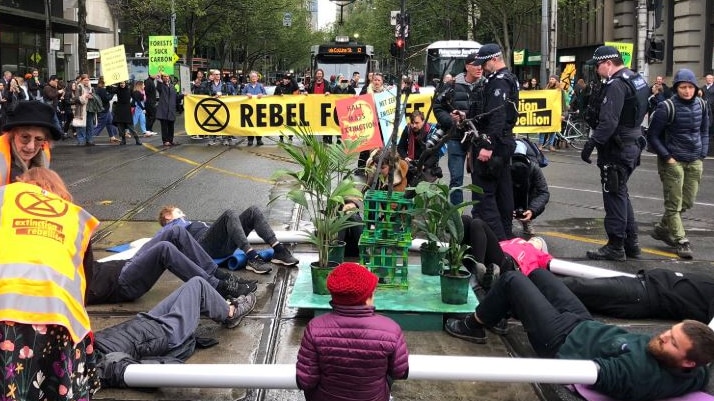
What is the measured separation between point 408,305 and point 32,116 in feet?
8.75

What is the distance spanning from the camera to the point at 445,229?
521 centimetres

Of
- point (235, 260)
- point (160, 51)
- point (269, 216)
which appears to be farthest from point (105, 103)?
point (235, 260)

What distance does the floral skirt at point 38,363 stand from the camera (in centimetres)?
275

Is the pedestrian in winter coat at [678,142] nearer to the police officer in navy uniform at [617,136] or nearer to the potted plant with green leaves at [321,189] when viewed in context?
the police officer in navy uniform at [617,136]

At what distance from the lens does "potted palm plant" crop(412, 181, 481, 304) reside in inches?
A: 192

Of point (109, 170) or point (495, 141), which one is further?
point (109, 170)

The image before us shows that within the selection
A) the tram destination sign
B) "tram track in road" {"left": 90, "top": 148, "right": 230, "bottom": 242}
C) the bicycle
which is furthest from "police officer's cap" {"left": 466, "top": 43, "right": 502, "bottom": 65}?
the tram destination sign

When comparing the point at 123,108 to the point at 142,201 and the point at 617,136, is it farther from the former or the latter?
the point at 617,136

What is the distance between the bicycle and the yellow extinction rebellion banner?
188cm

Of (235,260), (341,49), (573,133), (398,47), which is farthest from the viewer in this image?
(341,49)

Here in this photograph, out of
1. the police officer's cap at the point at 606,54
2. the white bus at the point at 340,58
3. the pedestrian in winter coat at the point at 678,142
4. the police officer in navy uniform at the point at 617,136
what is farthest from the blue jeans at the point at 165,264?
the white bus at the point at 340,58

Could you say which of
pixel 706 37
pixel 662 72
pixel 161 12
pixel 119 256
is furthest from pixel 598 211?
pixel 161 12

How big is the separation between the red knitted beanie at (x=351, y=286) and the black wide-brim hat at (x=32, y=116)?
2.09m

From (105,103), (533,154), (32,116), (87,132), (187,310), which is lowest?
(187,310)
